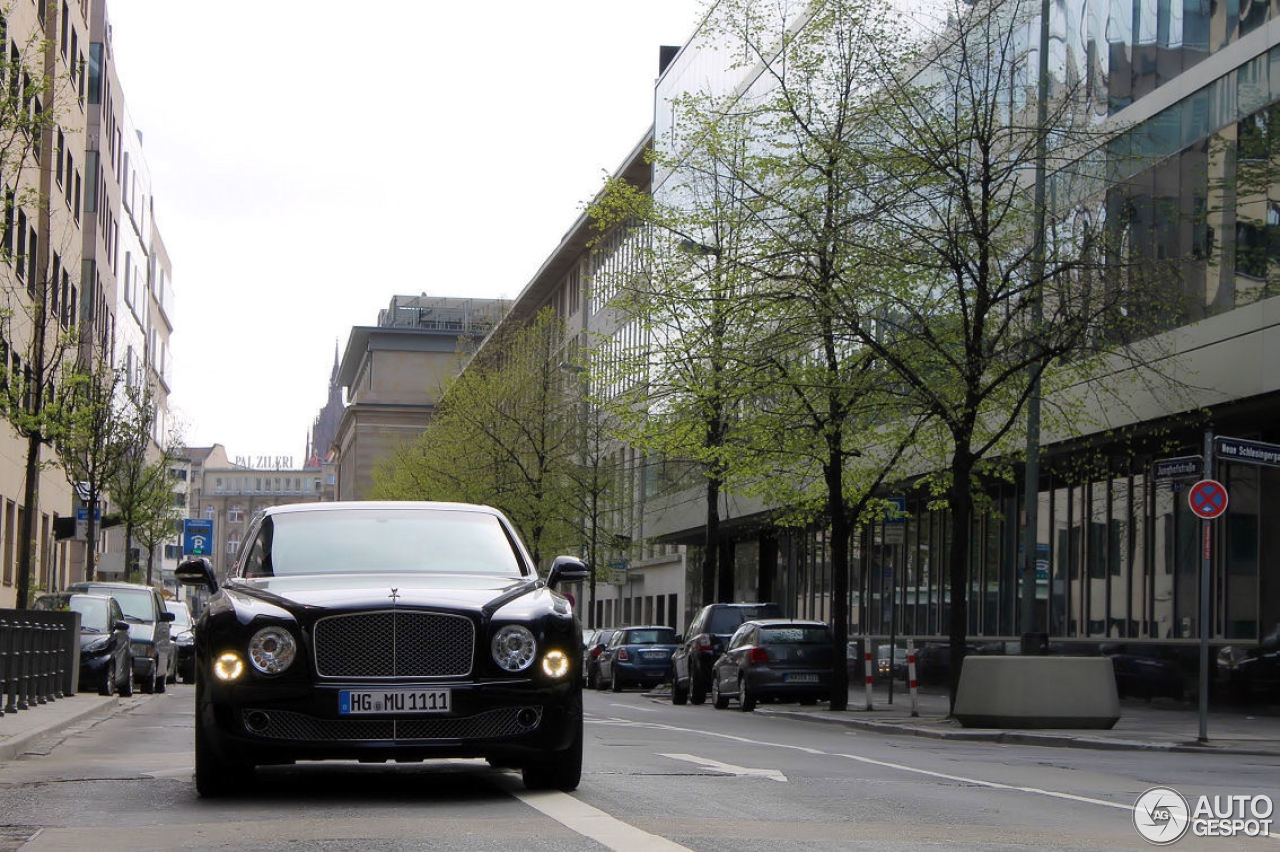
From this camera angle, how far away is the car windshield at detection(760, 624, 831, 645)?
30500 mm

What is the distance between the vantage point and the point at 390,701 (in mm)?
9617

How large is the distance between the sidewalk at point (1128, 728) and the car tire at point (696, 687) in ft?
9.27

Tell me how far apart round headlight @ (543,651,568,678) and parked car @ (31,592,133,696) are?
1931 cm

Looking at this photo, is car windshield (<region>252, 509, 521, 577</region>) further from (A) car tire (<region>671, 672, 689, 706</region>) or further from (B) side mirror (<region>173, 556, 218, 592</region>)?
(A) car tire (<region>671, 672, 689, 706</region>)

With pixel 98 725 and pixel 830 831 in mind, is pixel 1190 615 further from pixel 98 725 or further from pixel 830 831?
pixel 830 831

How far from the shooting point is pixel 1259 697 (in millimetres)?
26250

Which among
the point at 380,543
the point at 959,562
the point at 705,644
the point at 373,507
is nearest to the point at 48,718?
the point at 373,507

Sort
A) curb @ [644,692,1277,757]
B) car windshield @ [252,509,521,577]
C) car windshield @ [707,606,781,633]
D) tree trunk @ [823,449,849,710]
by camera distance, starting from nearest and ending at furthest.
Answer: car windshield @ [252,509,521,577] → curb @ [644,692,1277,757] → tree trunk @ [823,449,849,710] → car windshield @ [707,606,781,633]

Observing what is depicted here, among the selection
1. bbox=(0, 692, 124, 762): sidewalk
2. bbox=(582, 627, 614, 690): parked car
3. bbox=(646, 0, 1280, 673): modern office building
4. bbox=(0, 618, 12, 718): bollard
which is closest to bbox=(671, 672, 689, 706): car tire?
bbox=(646, 0, 1280, 673): modern office building

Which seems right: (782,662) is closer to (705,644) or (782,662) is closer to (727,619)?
(705,644)

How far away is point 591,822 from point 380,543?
114 inches

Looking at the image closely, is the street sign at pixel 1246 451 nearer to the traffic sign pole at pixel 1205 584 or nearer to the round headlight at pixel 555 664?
the traffic sign pole at pixel 1205 584

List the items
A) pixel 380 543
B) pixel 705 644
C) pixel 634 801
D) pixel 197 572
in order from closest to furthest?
pixel 634 801, pixel 380 543, pixel 197 572, pixel 705 644

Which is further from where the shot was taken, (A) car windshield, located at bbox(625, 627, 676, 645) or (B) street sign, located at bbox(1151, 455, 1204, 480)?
(A) car windshield, located at bbox(625, 627, 676, 645)
